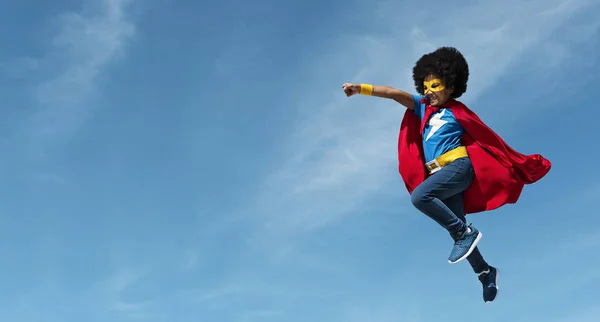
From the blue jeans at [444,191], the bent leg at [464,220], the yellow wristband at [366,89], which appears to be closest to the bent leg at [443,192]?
the blue jeans at [444,191]

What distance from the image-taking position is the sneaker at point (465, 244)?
668 cm

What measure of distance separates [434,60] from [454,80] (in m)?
0.36

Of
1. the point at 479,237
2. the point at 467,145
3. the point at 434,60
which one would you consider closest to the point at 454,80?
the point at 434,60

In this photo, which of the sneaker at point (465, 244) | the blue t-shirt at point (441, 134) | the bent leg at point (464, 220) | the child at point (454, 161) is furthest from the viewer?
the bent leg at point (464, 220)

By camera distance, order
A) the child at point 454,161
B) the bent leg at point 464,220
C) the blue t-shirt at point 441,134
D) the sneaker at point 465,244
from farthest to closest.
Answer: the bent leg at point 464,220, the blue t-shirt at point 441,134, the child at point 454,161, the sneaker at point 465,244

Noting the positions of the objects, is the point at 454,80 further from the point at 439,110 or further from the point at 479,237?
the point at 479,237

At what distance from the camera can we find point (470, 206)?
7.29 meters

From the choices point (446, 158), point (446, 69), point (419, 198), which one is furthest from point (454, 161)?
point (446, 69)

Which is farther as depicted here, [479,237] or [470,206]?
[470,206]

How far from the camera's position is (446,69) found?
7180 mm

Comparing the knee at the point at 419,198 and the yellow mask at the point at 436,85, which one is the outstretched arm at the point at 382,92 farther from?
the knee at the point at 419,198

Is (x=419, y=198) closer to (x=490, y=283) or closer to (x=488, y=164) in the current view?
(x=488, y=164)

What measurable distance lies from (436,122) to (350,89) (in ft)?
3.68

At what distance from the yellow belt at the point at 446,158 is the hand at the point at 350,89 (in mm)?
1253
